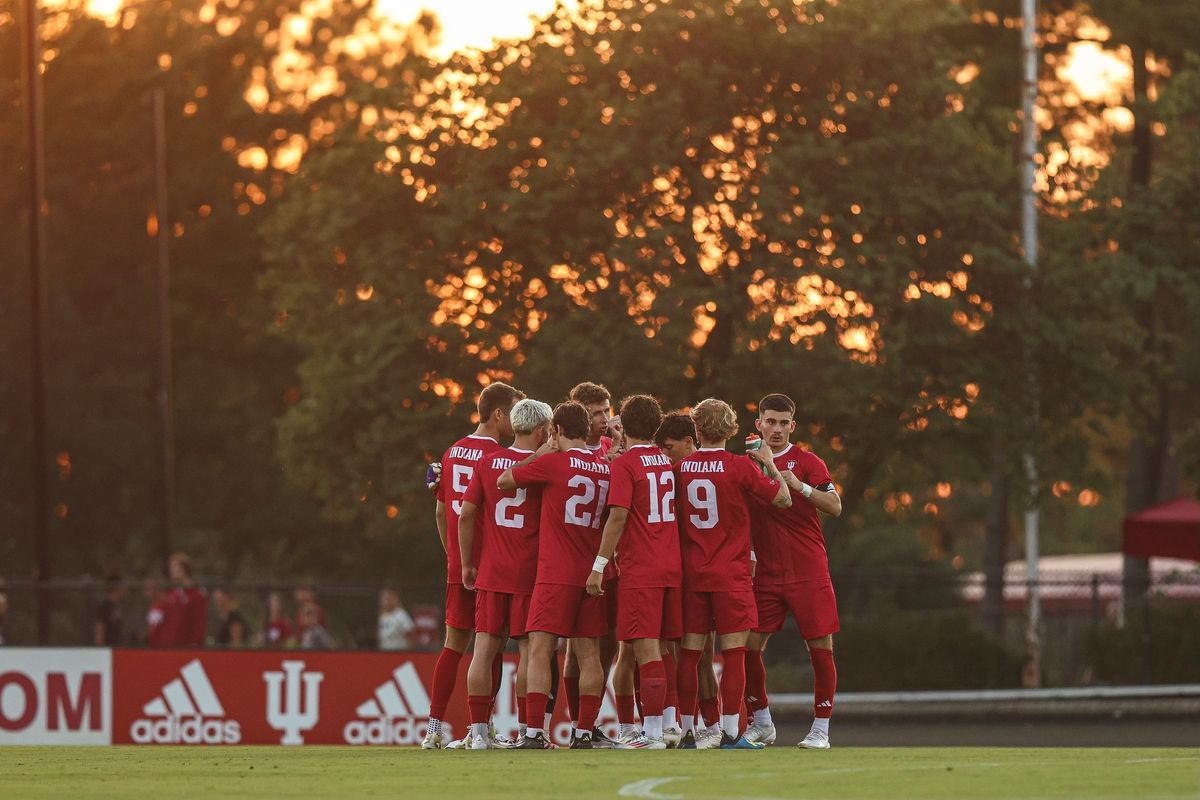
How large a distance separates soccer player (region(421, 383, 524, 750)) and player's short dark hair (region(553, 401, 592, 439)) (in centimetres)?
58

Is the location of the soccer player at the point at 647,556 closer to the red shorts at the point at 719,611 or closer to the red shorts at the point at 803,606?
the red shorts at the point at 719,611

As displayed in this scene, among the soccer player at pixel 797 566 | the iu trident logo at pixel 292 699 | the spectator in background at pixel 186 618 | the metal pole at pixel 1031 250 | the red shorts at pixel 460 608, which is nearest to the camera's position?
the soccer player at pixel 797 566

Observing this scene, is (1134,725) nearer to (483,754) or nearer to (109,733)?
(109,733)

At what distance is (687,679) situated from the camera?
41.1 feet

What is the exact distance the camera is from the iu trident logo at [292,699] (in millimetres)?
20297

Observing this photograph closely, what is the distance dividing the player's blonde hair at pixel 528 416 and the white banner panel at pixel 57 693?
9.38 meters

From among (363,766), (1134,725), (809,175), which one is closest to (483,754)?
(363,766)

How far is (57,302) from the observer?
45.4 m

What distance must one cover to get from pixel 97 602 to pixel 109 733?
564cm

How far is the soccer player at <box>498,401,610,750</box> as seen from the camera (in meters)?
12.1

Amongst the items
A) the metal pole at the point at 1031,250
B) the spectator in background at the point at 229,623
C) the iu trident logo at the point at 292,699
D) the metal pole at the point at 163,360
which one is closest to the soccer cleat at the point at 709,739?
the iu trident logo at the point at 292,699

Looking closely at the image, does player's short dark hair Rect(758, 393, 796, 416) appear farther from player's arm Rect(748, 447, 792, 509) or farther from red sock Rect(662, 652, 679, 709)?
red sock Rect(662, 652, 679, 709)

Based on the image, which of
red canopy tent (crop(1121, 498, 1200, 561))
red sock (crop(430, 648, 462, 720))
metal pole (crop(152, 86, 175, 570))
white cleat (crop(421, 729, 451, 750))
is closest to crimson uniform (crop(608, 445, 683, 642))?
red sock (crop(430, 648, 462, 720))

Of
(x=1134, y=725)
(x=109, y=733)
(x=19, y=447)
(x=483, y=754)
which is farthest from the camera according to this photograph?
(x=19, y=447)
